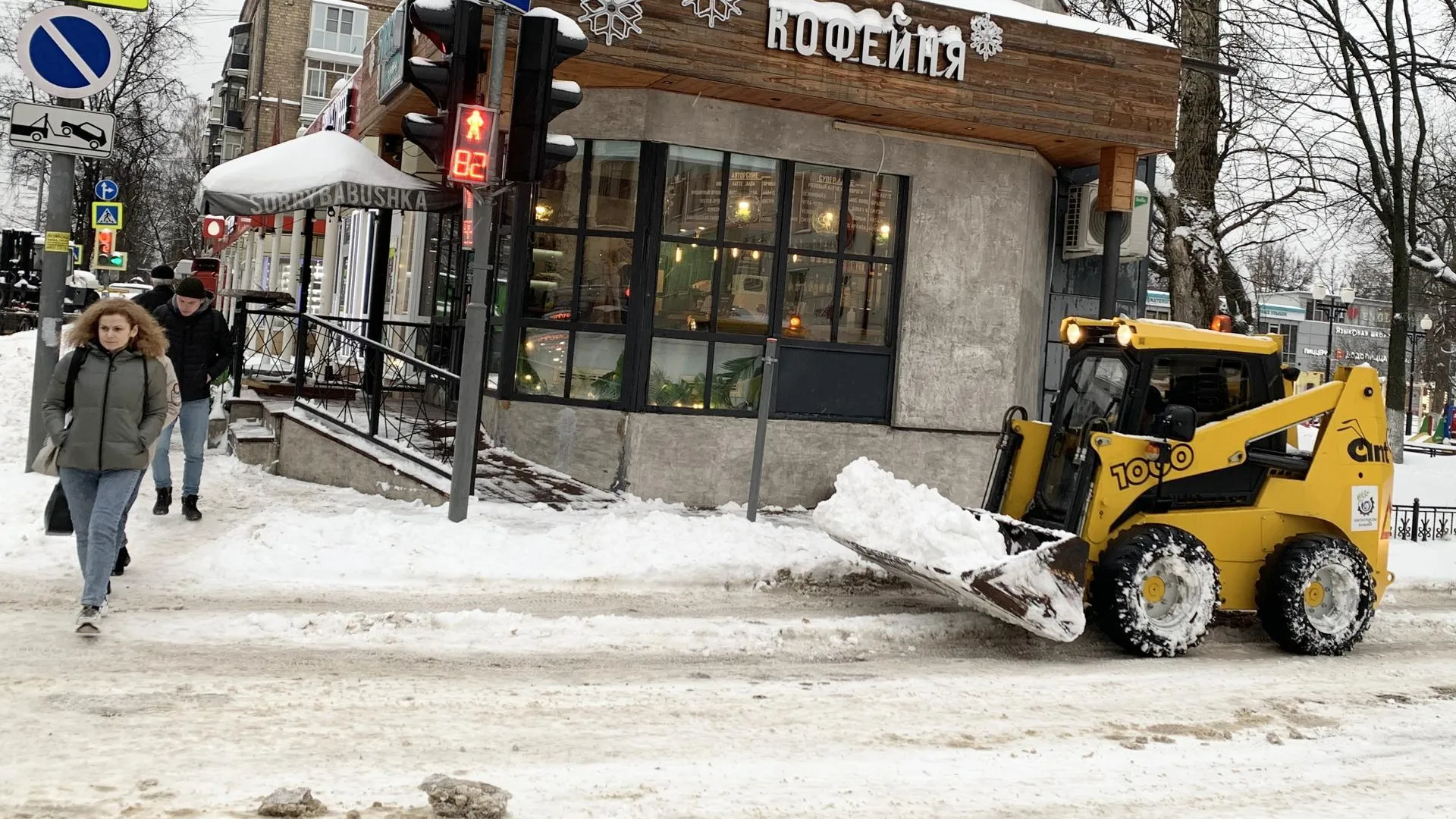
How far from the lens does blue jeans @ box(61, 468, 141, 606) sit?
19.7ft

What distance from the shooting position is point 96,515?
604cm

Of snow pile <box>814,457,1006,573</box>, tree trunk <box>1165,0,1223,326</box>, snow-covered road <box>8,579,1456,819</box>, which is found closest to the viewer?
snow-covered road <box>8,579,1456,819</box>

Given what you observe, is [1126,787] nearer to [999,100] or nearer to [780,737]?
[780,737]

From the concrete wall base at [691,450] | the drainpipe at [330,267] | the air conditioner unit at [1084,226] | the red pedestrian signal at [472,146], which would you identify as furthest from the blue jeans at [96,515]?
the drainpipe at [330,267]

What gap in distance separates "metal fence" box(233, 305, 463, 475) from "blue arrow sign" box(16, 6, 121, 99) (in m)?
2.76

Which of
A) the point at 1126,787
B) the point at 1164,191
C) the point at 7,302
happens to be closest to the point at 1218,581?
the point at 1126,787

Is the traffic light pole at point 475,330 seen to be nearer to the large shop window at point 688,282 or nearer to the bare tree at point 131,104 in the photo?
the large shop window at point 688,282

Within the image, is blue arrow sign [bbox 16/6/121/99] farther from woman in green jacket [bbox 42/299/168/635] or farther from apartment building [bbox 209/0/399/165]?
apartment building [bbox 209/0/399/165]

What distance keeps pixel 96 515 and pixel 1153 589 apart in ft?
19.4

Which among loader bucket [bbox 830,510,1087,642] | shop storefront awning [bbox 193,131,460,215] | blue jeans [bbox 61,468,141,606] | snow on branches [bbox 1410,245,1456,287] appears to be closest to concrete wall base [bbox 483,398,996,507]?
shop storefront awning [bbox 193,131,460,215]

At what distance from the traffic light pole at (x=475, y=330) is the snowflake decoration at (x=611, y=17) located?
1.44 metres

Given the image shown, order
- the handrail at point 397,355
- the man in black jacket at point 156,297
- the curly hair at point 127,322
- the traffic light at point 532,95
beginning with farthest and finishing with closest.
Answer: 1. the handrail at point 397,355
2. the man in black jacket at point 156,297
3. the traffic light at point 532,95
4. the curly hair at point 127,322

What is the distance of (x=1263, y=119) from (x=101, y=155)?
17.9m

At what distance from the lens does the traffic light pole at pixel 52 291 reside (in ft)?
29.3
